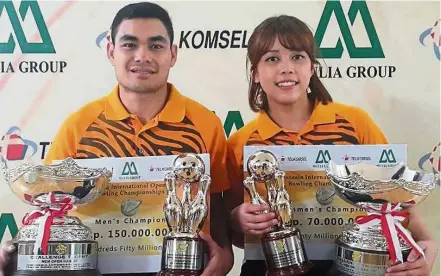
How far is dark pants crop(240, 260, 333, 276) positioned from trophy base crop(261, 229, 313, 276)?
9 centimetres

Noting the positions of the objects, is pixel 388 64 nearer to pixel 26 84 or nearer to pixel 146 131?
pixel 146 131

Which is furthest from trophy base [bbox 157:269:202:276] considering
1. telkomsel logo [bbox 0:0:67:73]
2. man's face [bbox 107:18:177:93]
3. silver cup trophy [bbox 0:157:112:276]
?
telkomsel logo [bbox 0:0:67:73]

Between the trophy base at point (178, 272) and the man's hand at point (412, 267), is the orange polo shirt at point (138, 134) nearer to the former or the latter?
the trophy base at point (178, 272)

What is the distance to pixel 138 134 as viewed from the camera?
3.40ft

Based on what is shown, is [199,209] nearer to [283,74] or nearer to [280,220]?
[280,220]

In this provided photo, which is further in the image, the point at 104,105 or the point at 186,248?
the point at 104,105

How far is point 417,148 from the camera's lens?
1102 mm

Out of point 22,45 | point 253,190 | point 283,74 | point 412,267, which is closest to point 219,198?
point 253,190

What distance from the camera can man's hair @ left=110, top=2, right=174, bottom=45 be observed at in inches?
42.0

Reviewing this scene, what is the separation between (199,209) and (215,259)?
4.3 inches

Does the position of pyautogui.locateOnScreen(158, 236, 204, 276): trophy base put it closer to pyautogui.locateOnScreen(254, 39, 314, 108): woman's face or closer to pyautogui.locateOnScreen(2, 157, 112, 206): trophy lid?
pyautogui.locateOnScreen(2, 157, 112, 206): trophy lid

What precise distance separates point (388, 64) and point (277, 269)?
18.4 inches

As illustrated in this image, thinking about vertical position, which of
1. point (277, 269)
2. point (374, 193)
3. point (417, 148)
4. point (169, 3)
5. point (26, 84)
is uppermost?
point (169, 3)

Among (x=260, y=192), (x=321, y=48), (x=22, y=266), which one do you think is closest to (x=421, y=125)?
(x=321, y=48)
